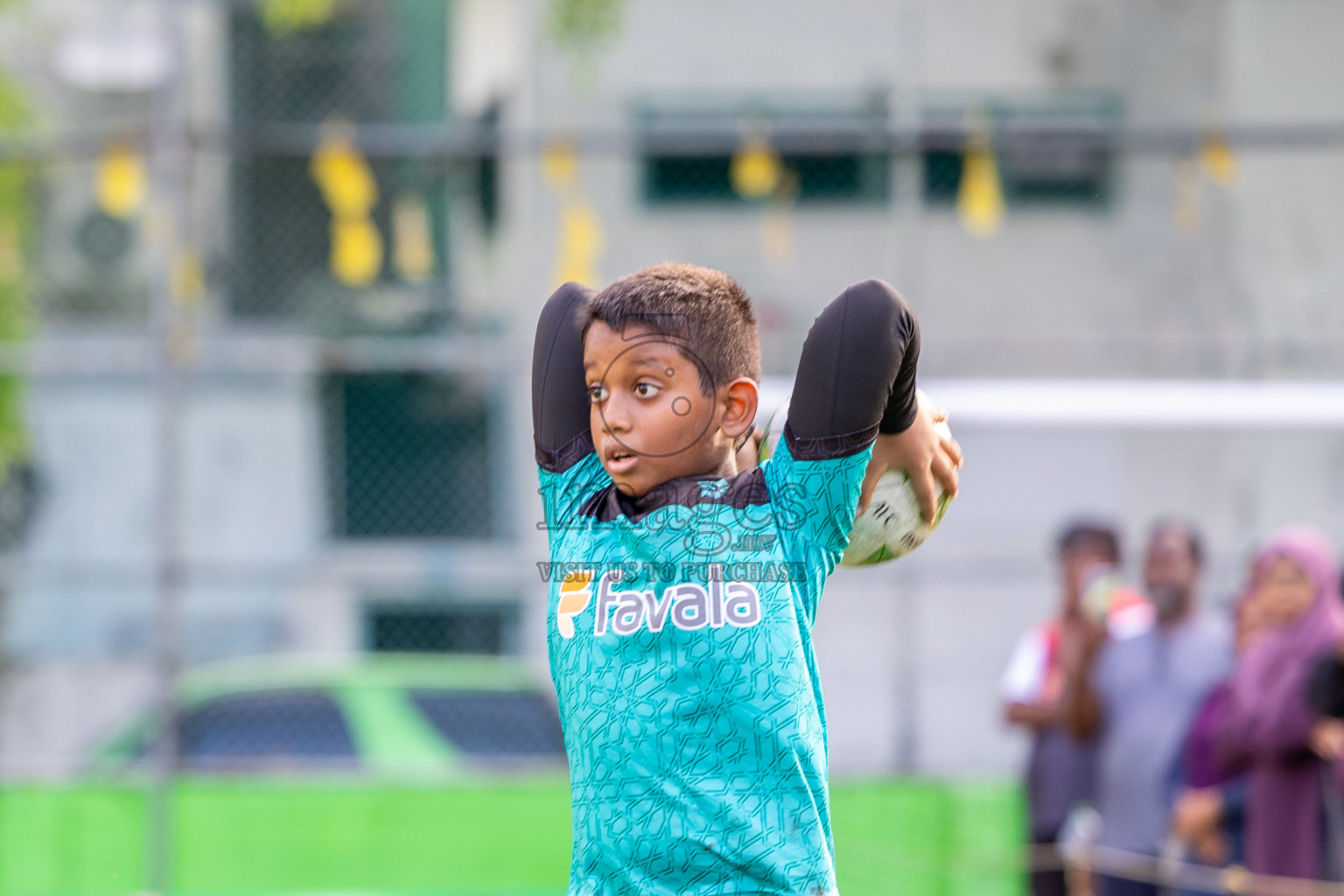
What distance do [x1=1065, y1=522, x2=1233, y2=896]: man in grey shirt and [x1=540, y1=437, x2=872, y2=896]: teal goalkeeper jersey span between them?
11.8ft

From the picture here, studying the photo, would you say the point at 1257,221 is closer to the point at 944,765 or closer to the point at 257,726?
the point at 944,765

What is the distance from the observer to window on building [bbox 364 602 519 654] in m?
8.48

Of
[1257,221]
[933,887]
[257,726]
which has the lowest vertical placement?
[933,887]

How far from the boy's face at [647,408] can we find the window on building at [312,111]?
777 centimetres

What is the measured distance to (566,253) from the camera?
7660mm

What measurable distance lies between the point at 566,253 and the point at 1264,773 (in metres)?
4.35

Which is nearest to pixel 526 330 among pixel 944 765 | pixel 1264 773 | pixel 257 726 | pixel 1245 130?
pixel 257 726

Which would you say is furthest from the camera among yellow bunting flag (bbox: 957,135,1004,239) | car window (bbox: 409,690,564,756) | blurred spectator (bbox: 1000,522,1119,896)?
yellow bunting flag (bbox: 957,135,1004,239)

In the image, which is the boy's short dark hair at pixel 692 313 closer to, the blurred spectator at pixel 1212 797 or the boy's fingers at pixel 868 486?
the boy's fingers at pixel 868 486

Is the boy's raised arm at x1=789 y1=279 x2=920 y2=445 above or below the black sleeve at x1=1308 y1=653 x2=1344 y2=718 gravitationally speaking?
above

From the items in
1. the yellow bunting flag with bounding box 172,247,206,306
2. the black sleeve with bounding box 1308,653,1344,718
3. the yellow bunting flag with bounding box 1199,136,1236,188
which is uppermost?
the yellow bunting flag with bounding box 1199,136,1236,188

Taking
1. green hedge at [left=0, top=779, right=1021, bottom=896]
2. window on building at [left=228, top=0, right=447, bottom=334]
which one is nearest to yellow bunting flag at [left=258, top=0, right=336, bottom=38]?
window on building at [left=228, top=0, right=447, bottom=334]

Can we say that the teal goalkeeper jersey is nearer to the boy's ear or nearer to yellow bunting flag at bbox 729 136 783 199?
the boy's ear

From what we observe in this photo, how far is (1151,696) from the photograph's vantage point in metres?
5.03
